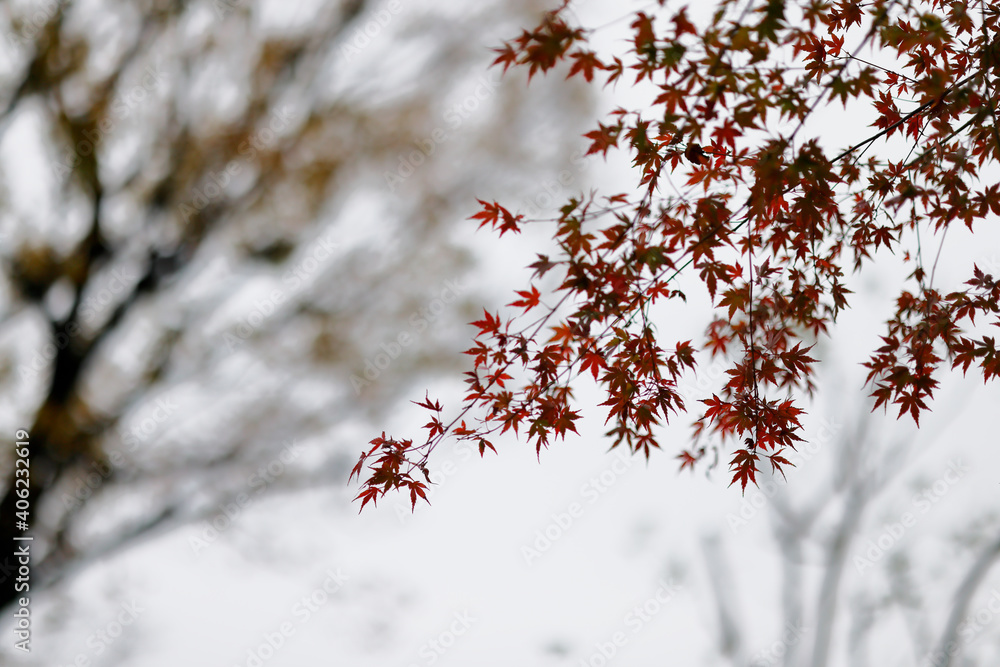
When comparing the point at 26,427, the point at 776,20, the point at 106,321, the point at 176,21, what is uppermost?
the point at 176,21

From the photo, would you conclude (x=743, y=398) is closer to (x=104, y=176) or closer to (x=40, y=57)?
(x=104, y=176)

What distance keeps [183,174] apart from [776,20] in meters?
3.56

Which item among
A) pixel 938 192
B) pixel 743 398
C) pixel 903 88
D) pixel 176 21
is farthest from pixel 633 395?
pixel 176 21

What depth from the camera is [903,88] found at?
1644mm

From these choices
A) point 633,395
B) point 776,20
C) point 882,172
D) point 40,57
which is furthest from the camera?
point 40,57

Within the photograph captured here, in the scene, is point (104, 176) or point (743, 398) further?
point (104, 176)

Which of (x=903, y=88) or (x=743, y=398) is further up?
(x=903, y=88)

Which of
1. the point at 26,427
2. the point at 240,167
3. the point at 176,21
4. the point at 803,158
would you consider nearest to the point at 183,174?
the point at 240,167

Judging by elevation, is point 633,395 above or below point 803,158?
below

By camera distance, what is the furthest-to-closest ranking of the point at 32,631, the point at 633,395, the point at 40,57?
1. the point at 32,631
2. the point at 40,57
3. the point at 633,395

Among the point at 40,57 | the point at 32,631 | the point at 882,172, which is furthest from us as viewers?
the point at 32,631

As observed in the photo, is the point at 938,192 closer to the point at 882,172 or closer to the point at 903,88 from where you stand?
the point at 882,172

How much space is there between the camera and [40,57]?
11.4ft

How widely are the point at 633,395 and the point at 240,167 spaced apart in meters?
3.28
